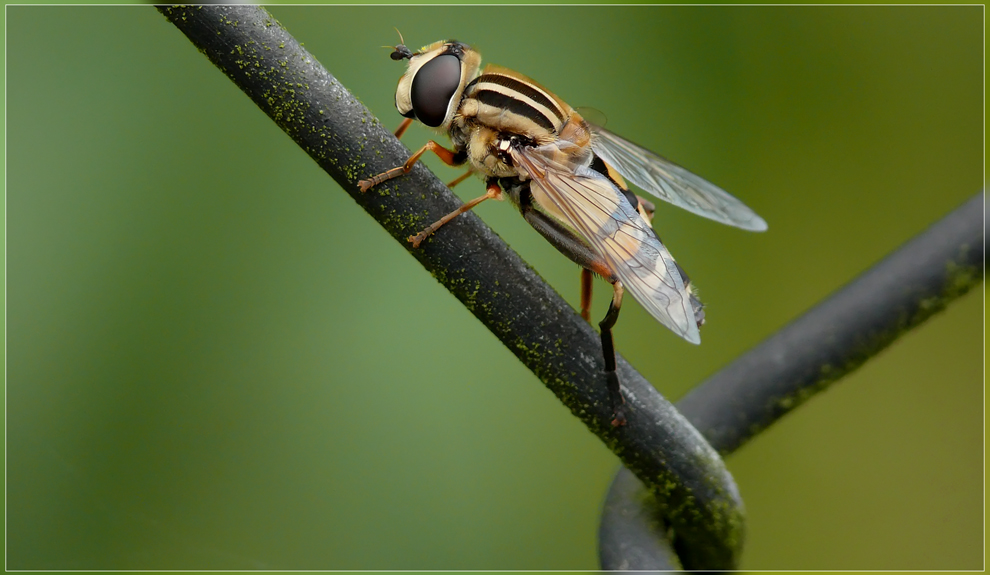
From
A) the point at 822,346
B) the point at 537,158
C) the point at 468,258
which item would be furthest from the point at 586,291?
the point at 468,258

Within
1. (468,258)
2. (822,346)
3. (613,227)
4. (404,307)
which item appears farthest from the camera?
(404,307)

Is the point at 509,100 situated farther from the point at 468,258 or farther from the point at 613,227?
the point at 468,258

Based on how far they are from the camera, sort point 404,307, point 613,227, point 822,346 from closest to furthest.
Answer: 1. point 822,346
2. point 613,227
3. point 404,307

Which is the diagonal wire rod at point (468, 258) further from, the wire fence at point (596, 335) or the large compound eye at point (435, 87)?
the large compound eye at point (435, 87)

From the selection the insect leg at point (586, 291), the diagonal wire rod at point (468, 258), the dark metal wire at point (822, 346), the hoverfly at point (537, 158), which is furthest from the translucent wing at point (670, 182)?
the diagonal wire rod at point (468, 258)

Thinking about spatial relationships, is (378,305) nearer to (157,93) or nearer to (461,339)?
(461,339)

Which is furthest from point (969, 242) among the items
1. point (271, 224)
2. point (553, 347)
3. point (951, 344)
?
point (951, 344)

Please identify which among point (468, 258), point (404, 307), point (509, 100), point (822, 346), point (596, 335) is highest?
point (509, 100)
